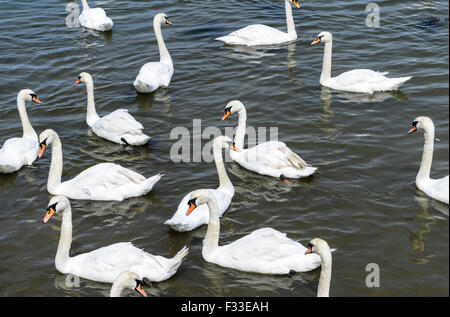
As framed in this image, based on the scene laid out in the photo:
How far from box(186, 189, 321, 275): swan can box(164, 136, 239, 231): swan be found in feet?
1.59

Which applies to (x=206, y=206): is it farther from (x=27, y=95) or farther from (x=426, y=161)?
(x=27, y=95)

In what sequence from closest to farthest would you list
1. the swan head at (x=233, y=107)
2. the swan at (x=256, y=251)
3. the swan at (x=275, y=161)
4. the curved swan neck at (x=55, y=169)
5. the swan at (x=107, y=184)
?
the swan at (x=256, y=251)
the swan at (x=107, y=184)
the swan at (x=275, y=161)
the curved swan neck at (x=55, y=169)
the swan head at (x=233, y=107)

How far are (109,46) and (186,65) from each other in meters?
2.98

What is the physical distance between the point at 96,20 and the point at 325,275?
46.6ft

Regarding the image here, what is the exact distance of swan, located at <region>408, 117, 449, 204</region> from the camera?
39.6ft

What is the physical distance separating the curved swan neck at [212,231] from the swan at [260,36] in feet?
31.0

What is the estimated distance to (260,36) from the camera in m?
19.5

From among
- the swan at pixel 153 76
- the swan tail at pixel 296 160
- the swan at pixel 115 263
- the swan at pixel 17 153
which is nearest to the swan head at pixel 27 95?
the swan at pixel 17 153

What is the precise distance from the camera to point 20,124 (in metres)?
16.4

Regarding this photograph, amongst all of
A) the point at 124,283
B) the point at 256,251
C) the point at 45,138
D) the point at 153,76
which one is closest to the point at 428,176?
the point at 256,251

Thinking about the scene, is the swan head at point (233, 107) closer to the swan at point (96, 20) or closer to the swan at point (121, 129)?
the swan at point (121, 129)

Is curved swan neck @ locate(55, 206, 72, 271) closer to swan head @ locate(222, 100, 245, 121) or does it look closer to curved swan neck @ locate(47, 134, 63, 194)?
curved swan neck @ locate(47, 134, 63, 194)

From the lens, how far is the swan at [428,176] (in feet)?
39.6
